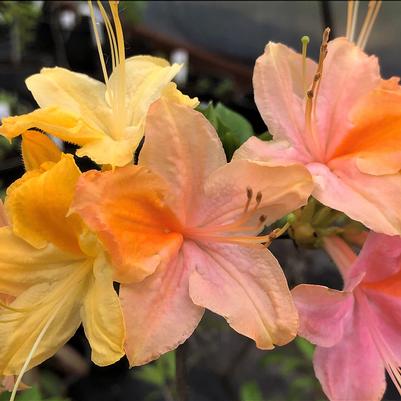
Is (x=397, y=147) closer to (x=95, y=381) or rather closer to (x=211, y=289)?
(x=211, y=289)

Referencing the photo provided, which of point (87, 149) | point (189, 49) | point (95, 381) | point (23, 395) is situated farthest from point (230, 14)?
point (87, 149)

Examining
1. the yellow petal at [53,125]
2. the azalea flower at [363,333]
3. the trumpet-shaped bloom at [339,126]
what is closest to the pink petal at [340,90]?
the trumpet-shaped bloom at [339,126]

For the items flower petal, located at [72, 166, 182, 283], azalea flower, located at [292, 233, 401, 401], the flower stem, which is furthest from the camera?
the flower stem

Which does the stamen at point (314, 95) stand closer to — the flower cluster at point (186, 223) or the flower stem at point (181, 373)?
the flower cluster at point (186, 223)

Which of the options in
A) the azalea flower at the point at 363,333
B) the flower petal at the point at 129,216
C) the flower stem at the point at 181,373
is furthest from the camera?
the flower stem at the point at 181,373

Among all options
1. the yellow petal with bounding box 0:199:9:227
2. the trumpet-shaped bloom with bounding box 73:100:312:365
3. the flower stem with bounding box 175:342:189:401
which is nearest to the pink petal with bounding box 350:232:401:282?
the trumpet-shaped bloom with bounding box 73:100:312:365

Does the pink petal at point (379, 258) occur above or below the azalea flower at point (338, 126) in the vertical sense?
below

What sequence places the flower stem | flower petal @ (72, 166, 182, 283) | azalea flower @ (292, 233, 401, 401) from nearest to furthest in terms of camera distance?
1. flower petal @ (72, 166, 182, 283)
2. azalea flower @ (292, 233, 401, 401)
3. the flower stem

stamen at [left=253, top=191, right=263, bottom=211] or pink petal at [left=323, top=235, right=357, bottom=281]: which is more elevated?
stamen at [left=253, top=191, right=263, bottom=211]

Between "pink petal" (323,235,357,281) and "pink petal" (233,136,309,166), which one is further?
"pink petal" (323,235,357,281)

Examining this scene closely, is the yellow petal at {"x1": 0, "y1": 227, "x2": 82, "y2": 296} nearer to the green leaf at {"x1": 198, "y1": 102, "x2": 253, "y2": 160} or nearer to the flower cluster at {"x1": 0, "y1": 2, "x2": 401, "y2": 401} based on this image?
the flower cluster at {"x1": 0, "y1": 2, "x2": 401, "y2": 401}
